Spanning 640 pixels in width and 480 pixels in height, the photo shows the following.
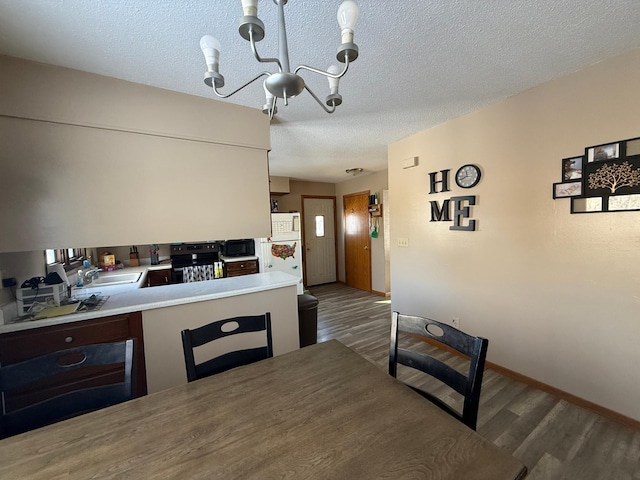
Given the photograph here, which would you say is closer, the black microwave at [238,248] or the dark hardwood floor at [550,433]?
the dark hardwood floor at [550,433]

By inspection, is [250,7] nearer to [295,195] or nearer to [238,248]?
[238,248]

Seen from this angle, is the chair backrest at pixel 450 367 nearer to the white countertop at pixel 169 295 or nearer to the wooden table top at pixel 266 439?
the wooden table top at pixel 266 439

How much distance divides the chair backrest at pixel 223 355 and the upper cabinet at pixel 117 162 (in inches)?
43.4

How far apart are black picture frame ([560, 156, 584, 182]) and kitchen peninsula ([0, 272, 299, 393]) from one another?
2.27 metres

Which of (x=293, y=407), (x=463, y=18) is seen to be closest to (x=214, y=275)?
(x=293, y=407)

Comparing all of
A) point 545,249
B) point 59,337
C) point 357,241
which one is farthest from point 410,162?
point 59,337

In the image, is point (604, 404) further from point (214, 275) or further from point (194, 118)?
point (214, 275)

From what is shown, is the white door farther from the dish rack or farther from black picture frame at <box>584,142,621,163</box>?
black picture frame at <box>584,142,621,163</box>

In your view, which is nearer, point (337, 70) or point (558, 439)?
point (337, 70)

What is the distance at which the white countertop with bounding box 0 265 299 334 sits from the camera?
162 centimetres

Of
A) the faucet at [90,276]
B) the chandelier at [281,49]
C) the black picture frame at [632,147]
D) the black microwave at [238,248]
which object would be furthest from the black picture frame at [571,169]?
the faucet at [90,276]

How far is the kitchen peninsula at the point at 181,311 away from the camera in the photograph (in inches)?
72.0

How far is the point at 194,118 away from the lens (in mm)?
2113

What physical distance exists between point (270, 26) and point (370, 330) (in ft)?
10.8
